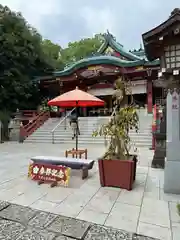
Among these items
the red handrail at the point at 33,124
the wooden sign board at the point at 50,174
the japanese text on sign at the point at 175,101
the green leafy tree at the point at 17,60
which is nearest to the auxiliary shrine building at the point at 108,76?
the green leafy tree at the point at 17,60

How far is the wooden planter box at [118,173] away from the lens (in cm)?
358

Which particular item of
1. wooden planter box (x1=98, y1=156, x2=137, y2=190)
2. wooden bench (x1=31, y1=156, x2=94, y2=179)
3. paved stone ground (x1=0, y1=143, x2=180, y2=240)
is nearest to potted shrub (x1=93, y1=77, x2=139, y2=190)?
wooden planter box (x1=98, y1=156, x2=137, y2=190)

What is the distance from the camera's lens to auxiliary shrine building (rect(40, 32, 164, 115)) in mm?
12727

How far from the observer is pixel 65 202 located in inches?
123

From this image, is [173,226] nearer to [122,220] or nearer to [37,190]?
[122,220]

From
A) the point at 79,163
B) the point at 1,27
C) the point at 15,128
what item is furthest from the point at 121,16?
the point at 79,163

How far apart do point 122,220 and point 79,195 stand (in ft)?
3.31

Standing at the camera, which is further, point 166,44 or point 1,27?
point 1,27

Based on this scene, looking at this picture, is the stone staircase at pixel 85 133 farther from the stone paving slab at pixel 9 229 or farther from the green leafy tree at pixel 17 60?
the stone paving slab at pixel 9 229

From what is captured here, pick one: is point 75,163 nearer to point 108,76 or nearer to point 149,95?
point 149,95

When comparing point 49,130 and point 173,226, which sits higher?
point 49,130

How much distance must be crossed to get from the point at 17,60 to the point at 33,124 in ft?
13.7

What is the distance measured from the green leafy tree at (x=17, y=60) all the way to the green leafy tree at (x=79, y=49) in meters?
11.7

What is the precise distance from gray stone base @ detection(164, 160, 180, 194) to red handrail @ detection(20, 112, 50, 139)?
30.0 feet
